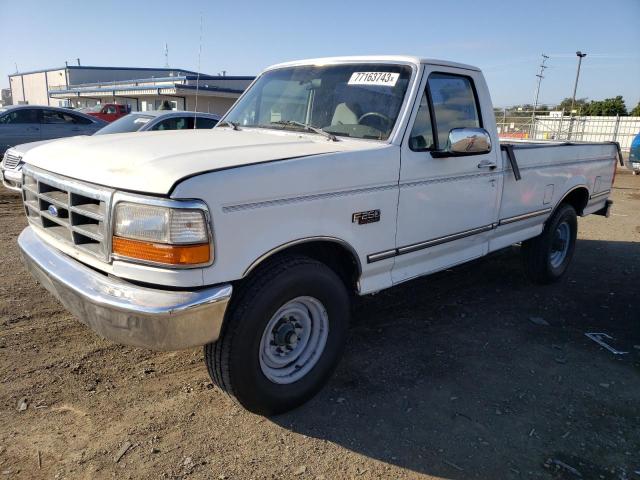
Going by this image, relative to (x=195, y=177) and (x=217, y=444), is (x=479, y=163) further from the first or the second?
(x=217, y=444)

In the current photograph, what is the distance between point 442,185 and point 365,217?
33.4 inches

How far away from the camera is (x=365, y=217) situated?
3.08 meters

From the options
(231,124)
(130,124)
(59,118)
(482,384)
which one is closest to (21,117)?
(59,118)

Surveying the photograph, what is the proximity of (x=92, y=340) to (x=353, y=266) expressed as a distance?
6.77ft

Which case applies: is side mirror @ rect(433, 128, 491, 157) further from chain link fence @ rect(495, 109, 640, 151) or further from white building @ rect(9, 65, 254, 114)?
chain link fence @ rect(495, 109, 640, 151)

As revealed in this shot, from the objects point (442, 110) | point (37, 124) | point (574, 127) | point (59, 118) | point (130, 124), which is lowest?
point (574, 127)

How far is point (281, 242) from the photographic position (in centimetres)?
265

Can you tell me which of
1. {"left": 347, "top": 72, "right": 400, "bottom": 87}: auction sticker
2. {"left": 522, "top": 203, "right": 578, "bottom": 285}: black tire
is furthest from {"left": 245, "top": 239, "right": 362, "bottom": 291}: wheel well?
{"left": 522, "top": 203, "right": 578, "bottom": 285}: black tire

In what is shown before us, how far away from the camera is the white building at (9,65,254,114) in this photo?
1105 inches

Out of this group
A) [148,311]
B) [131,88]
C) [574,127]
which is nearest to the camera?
[148,311]

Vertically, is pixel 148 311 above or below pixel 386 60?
below

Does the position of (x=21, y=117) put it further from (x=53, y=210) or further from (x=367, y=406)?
(x=367, y=406)

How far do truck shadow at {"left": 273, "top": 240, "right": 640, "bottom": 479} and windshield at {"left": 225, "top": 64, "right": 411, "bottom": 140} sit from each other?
170 cm

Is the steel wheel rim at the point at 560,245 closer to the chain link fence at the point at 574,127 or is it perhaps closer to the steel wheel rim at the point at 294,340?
the steel wheel rim at the point at 294,340
